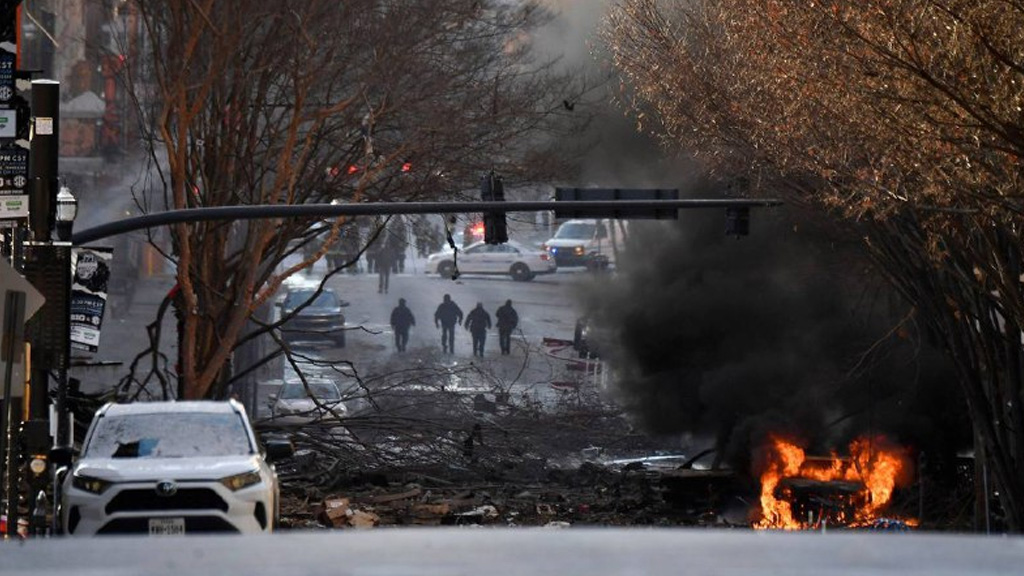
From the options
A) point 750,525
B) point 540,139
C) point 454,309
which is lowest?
point 750,525

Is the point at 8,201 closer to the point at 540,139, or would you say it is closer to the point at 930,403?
the point at 540,139

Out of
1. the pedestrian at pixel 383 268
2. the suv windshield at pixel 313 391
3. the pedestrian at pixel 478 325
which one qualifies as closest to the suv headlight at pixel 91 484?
the suv windshield at pixel 313 391

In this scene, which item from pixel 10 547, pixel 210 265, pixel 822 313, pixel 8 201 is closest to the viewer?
pixel 10 547

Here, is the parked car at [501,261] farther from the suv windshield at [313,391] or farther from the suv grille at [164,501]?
the suv grille at [164,501]

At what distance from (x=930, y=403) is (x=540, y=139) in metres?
10.1

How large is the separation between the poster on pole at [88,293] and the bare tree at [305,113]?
7.05 metres

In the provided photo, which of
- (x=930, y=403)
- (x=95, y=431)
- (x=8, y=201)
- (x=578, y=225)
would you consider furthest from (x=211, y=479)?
(x=578, y=225)

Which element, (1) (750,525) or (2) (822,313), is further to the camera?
(2) (822,313)

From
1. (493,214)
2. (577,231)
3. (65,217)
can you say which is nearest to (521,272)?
(577,231)

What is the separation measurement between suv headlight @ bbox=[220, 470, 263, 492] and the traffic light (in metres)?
8.70

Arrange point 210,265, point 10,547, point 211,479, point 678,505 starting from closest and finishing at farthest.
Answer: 1. point 10,547
2. point 211,479
3. point 210,265
4. point 678,505

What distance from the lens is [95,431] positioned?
1420cm

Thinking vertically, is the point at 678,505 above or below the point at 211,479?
below

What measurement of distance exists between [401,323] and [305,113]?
20.6m
